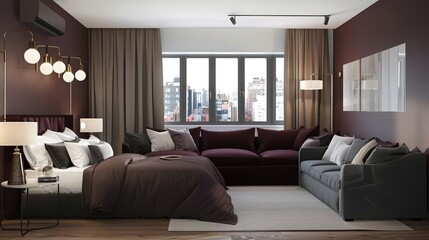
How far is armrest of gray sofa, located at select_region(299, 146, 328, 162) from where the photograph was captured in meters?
7.24

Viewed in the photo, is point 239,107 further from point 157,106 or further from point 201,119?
point 157,106

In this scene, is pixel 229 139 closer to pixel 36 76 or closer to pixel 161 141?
pixel 161 141

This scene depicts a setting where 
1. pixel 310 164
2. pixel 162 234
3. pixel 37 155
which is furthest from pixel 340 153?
pixel 37 155

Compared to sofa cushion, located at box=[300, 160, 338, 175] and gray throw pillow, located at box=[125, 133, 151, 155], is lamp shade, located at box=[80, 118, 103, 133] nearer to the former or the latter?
gray throw pillow, located at box=[125, 133, 151, 155]

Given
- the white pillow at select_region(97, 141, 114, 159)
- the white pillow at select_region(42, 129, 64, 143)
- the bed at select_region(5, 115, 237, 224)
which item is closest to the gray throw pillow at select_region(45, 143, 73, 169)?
the bed at select_region(5, 115, 237, 224)

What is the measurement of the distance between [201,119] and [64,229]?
15.3 feet

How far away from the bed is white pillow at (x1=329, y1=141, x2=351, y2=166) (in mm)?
1796

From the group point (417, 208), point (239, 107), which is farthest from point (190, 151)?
point (417, 208)

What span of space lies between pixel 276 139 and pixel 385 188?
3.25 metres

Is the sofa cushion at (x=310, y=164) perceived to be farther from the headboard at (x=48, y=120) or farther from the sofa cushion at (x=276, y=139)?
the headboard at (x=48, y=120)

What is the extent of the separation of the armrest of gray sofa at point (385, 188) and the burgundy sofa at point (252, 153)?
2.48 metres

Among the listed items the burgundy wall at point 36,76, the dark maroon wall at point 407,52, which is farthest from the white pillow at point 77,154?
the dark maroon wall at point 407,52

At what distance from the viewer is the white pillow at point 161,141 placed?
7.90 meters

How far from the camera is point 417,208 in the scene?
5.16 m
